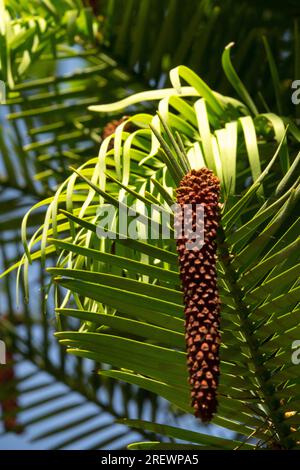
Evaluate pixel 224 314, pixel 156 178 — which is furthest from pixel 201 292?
pixel 156 178

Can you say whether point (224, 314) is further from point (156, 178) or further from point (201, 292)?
point (156, 178)

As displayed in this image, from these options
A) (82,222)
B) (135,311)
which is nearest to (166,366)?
(135,311)

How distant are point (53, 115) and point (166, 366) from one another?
0.86 m

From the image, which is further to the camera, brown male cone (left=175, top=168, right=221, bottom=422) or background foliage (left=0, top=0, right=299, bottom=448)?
background foliage (left=0, top=0, right=299, bottom=448)

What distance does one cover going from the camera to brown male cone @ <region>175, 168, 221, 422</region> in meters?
0.86

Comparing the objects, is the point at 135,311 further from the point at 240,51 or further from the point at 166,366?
the point at 240,51

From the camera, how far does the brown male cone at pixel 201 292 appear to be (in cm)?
86

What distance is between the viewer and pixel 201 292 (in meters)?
0.91

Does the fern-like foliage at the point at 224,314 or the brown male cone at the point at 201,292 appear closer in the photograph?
the brown male cone at the point at 201,292

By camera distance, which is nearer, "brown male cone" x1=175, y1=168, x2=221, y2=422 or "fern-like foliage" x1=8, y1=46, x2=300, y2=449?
"brown male cone" x1=175, y1=168, x2=221, y2=422

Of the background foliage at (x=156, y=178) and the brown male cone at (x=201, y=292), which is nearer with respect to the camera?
the brown male cone at (x=201, y=292)

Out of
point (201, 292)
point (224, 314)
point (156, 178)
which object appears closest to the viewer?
point (201, 292)

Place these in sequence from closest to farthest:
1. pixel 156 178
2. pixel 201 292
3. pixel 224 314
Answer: pixel 201 292 → pixel 224 314 → pixel 156 178
